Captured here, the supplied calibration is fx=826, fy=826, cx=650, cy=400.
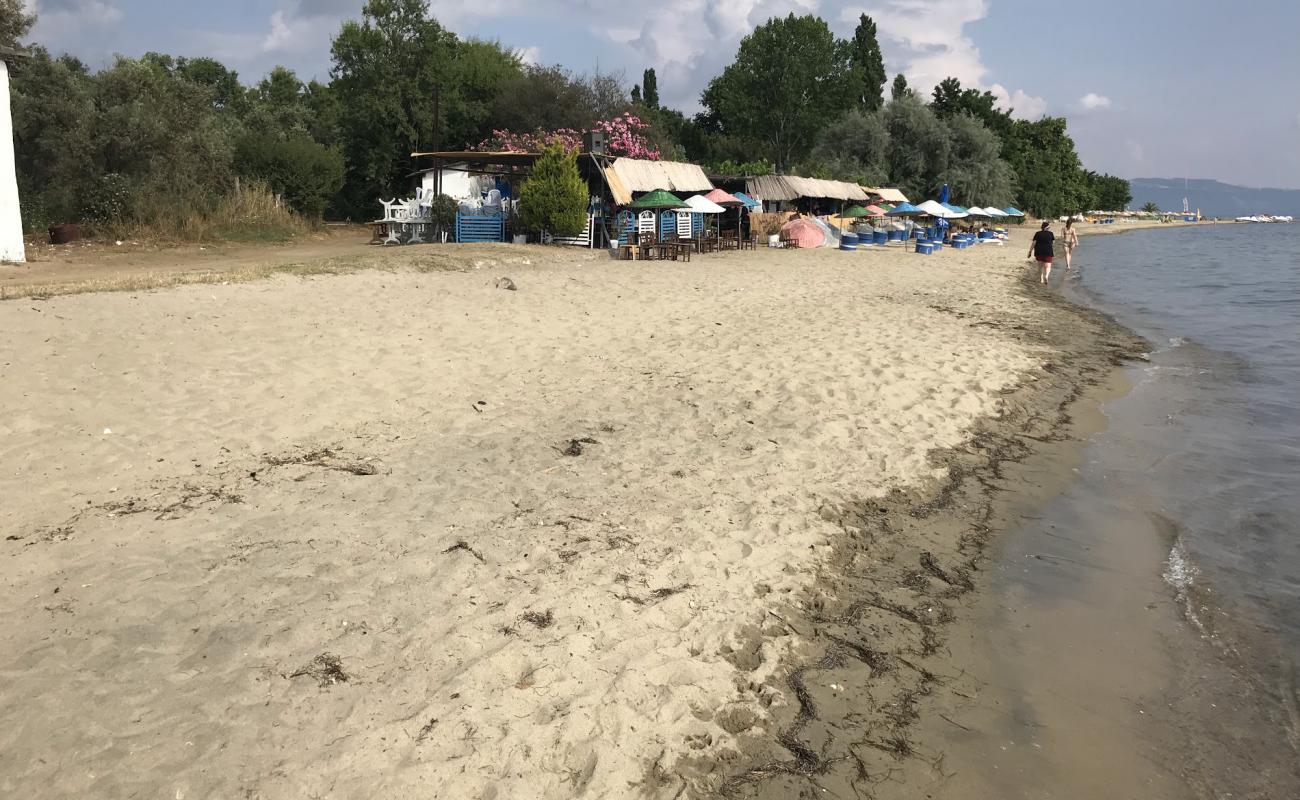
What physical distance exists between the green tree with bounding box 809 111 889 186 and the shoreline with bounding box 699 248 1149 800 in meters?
47.7

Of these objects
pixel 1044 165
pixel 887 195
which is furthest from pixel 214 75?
pixel 1044 165

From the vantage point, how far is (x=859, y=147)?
2152 inches

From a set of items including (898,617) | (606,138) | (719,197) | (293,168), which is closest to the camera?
(898,617)

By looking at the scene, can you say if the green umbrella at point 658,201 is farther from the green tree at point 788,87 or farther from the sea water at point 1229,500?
the green tree at point 788,87

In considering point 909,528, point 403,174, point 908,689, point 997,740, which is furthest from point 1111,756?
point 403,174

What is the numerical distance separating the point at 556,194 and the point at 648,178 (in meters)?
4.21

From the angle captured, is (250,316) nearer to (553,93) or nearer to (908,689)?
(908,689)

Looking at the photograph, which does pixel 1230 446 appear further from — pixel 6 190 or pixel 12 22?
pixel 12 22

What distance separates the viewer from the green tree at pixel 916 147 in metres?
54.8

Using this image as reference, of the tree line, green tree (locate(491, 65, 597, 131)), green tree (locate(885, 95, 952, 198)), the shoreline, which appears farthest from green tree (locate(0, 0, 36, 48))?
green tree (locate(885, 95, 952, 198))

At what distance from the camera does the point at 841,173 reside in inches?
1993

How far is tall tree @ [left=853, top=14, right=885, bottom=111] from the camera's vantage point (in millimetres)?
71000

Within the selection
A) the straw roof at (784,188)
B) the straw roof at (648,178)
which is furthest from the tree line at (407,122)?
the straw roof at (648,178)

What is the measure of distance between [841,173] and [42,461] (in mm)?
50001
